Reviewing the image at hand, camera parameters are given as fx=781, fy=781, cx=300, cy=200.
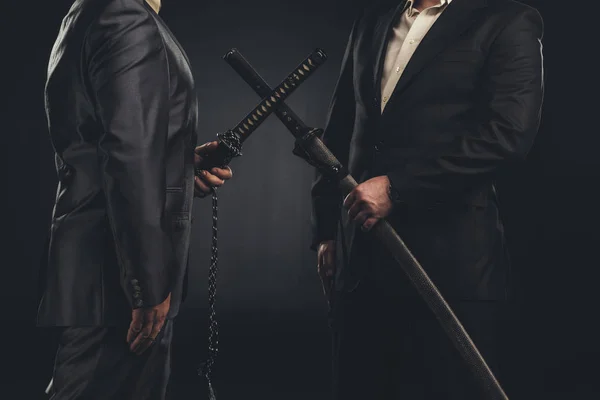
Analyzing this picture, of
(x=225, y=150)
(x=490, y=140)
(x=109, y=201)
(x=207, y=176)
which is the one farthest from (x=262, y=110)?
(x=490, y=140)

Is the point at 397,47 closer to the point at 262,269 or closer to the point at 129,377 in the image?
the point at 129,377

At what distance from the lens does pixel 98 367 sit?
76.8 inches

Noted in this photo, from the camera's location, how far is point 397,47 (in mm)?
2250

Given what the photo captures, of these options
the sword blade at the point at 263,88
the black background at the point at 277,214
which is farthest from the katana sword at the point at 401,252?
the black background at the point at 277,214

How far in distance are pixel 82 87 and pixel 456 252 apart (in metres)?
1.07

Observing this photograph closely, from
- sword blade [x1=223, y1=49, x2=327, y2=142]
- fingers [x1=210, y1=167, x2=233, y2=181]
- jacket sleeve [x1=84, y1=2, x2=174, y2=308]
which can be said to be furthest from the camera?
fingers [x1=210, y1=167, x2=233, y2=181]

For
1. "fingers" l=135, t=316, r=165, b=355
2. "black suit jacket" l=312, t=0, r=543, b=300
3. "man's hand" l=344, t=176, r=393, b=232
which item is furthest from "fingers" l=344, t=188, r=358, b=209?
"fingers" l=135, t=316, r=165, b=355

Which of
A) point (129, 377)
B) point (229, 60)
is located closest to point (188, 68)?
point (229, 60)

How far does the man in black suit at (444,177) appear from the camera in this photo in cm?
207

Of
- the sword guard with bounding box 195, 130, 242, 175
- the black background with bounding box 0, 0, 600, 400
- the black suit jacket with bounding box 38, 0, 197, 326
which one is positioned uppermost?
the black suit jacket with bounding box 38, 0, 197, 326

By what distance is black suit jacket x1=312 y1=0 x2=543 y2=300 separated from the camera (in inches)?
81.4

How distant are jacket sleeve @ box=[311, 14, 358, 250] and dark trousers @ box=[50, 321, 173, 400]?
2.25 ft

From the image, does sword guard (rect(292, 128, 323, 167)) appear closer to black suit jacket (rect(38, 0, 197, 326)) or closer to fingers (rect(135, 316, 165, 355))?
black suit jacket (rect(38, 0, 197, 326))

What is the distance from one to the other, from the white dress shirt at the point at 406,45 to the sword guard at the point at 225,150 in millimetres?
424
